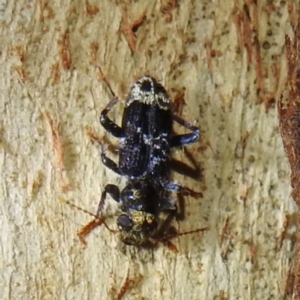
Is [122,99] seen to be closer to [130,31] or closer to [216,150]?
[130,31]

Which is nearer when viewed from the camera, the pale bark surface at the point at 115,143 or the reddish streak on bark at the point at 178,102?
the pale bark surface at the point at 115,143

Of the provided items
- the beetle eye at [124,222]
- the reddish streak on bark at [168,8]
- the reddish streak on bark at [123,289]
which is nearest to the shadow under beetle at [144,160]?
the beetle eye at [124,222]

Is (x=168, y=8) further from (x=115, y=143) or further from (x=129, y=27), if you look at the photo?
(x=115, y=143)

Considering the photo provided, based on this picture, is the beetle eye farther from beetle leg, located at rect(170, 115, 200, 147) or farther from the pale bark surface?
beetle leg, located at rect(170, 115, 200, 147)

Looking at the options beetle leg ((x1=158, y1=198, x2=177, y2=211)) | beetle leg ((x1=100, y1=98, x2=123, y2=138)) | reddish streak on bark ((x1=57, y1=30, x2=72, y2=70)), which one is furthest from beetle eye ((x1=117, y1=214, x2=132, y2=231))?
reddish streak on bark ((x1=57, y1=30, x2=72, y2=70))

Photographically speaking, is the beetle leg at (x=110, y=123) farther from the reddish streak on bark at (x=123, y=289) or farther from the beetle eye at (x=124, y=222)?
the reddish streak on bark at (x=123, y=289)

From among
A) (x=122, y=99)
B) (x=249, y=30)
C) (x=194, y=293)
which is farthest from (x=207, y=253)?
(x=249, y=30)

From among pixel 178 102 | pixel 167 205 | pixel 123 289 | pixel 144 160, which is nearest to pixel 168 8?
pixel 178 102
